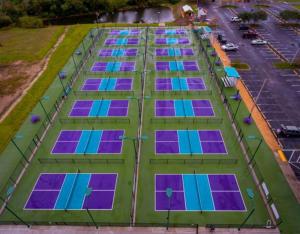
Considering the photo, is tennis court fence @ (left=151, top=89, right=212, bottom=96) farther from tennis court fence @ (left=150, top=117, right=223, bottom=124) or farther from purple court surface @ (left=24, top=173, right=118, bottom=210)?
purple court surface @ (left=24, top=173, right=118, bottom=210)

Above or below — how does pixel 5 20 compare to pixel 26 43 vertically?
above

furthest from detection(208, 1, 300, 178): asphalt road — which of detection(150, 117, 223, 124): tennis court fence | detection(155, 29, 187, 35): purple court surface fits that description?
detection(155, 29, 187, 35): purple court surface

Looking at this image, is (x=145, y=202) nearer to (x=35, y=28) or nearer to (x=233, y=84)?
(x=233, y=84)

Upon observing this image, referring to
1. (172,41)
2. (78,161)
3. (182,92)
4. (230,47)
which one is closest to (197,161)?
(78,161)

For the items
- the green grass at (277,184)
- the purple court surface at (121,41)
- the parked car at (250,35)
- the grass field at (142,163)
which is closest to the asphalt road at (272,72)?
the parked car at (250,35)

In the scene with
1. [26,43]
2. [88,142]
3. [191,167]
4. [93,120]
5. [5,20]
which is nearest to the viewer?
[191,167]

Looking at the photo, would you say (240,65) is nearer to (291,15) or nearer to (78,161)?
(291,15)

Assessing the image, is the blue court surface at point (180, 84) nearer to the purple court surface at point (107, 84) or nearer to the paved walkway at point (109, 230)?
the purple court surface at point (107, 84)
